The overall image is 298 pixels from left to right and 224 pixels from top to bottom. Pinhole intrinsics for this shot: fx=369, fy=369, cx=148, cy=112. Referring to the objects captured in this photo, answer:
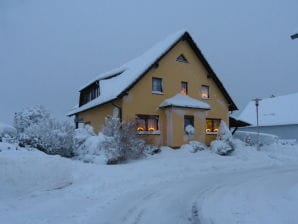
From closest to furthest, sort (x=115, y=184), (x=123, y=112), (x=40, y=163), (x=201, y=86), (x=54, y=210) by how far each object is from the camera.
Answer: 1. (x=54, y=210)
2. (x=40, y=163)
3. (x=115, y=184)
4. (x=123, y=112)
5. (x=201, y=86)

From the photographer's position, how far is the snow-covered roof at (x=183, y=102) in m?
26.8

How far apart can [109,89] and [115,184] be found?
15.3 metres

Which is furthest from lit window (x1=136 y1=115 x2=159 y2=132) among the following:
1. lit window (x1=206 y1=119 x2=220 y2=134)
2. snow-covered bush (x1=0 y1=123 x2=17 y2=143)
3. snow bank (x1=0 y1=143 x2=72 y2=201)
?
snow bank (x1=0 y1=143 x2=72 y2=201)

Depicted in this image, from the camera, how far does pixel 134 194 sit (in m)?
12.1

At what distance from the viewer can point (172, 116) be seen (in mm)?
26578

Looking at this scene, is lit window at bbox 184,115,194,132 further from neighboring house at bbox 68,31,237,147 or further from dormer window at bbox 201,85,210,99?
dormer window at bbox 201,85,210,99

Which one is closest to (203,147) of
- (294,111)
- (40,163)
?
(40,163)

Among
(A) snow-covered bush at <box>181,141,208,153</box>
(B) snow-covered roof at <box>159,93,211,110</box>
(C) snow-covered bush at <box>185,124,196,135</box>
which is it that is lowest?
(A) snow-covered bush at <box>181,141,208,153</box>

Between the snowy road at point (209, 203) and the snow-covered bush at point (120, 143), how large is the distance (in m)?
5.01

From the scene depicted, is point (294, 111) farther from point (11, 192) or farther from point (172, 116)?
point (11, 192)

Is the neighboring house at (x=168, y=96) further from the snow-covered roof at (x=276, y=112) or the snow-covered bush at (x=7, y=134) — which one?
the snow-covered roof at (x=276, y=112)

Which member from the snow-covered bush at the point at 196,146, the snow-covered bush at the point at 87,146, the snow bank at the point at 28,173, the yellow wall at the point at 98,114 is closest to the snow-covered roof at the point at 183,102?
the snow-covered bush at the point at 196,146

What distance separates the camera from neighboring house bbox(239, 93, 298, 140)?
152ft

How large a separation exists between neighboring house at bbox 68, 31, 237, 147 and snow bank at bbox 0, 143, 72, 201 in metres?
11.8
